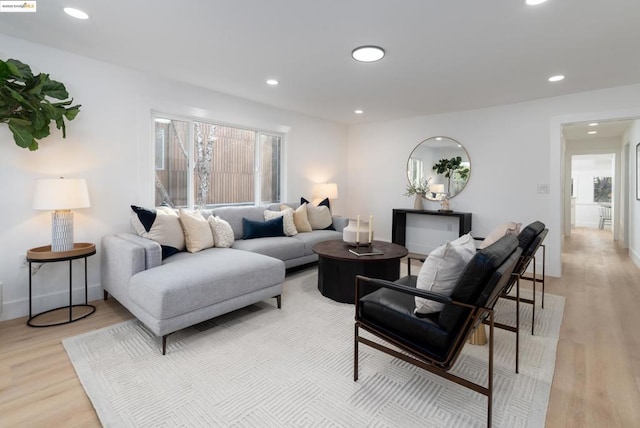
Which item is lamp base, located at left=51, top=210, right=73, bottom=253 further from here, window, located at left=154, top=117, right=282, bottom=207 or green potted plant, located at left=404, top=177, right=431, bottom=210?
green potted plant, located at left=404, top=177, right=431, bottom=210

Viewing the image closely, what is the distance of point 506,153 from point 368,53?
298 centimetres

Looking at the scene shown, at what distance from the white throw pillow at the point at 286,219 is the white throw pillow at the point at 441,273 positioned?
2.70 metres

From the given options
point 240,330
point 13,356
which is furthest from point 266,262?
point 13,356

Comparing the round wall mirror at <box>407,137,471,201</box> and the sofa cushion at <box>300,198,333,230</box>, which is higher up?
the round wall mirror at <box>407,137,471,201</box>

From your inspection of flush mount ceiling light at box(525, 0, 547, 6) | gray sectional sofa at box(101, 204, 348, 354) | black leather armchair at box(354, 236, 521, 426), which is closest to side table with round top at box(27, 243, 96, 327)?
gray sectional sofa at box(101, 204, 348, 354)

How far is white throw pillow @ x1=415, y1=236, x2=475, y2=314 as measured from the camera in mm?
1650

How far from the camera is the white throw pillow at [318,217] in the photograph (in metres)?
4.73

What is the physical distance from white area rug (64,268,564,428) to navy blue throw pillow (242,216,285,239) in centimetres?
142

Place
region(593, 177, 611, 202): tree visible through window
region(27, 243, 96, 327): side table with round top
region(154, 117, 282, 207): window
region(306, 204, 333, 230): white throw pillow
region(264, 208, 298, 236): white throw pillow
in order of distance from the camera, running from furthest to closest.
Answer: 1. region(593, 177, 611, 202): tree visible through window
2. region(306, 204, 333, 230): white throw pillow
3. region(264, 208, 298, 236): white throw pillow
4. region(154, 117, 282, 207): window
5. region(27, 243, 96, 327): side table with round top

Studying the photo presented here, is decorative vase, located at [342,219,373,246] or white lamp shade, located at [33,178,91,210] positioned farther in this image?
decorative vase, located at [342,219,373,246]

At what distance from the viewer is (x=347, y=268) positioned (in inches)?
124

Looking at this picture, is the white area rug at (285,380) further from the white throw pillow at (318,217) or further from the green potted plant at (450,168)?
the green potted plant at (450,168)

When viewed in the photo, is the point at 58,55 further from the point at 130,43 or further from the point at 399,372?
the point at 399,372

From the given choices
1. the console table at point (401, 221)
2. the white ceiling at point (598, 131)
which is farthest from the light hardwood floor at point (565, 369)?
the white ceiling at point (598, 131)
